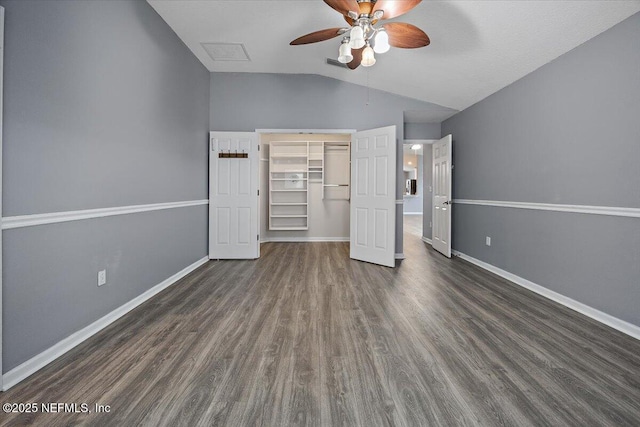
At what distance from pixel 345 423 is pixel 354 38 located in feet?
8.11

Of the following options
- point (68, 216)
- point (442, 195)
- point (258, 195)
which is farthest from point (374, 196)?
point (68, 216)

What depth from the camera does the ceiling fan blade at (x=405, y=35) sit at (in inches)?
95.7

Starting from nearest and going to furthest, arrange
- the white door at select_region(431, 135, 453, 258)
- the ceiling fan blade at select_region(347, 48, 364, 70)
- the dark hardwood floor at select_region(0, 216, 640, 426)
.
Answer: the dark hardwood floor at select_region(0, 216, 640, 426) < the ceiling fan blade at select_region(347, 48, 364, 70) < the white door at select_region(431, 135, 453, 258)

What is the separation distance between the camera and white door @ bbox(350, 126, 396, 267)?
435 centimetres

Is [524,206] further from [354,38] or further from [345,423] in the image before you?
[345,423]

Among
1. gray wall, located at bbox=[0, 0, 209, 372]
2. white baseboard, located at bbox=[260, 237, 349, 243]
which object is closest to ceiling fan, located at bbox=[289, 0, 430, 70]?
gray wall, located at bbox=[0, 0, 209, 372]

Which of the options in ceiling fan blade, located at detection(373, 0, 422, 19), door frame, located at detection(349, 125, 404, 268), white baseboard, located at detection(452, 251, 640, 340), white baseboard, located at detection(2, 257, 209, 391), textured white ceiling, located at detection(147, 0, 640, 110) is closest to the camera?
white baseboard, located at detection(2, 257, 209, 391)

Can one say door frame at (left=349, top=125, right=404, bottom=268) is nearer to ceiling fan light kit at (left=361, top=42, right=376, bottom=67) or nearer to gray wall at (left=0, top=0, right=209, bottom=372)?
ceiling fan light kit at (left=361, top=42, right=376, bottom=67)

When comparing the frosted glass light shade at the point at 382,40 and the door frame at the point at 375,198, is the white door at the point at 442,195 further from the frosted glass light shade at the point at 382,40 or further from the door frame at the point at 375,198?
the frosted glass light shade at the point at 382,40

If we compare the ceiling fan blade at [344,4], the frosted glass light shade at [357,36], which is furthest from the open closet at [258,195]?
the ceiling fan blade at [344,4]

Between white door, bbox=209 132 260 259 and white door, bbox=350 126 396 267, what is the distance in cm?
160

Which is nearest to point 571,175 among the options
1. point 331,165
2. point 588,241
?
point 588,241

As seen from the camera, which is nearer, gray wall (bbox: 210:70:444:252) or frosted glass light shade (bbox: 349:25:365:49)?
frosted glass light shade (bbox: 349:25:365:49)

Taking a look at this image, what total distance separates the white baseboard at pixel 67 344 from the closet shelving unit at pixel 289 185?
3753 mm
